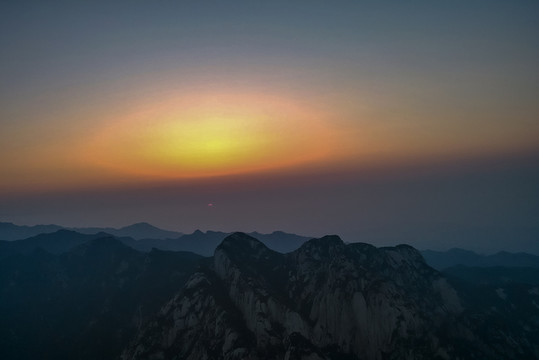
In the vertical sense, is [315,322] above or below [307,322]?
below

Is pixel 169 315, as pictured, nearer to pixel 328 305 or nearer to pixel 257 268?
pixel 257 268

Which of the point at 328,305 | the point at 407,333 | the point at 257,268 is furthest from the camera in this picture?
the point at 257,268

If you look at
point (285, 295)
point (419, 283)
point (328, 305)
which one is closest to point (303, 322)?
point (328, 305)

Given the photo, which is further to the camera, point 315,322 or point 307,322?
point 315,322

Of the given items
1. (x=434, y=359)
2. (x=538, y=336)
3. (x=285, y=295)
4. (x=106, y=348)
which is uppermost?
(x=285, y=295)

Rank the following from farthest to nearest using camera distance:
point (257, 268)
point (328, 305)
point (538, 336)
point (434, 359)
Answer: point (257, 268), point (538, 336), point (328, 305), point (434, 359)

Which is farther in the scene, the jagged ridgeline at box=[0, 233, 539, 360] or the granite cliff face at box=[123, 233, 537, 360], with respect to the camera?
the jagged ridgeline at box=[0, 233, 539, 360]

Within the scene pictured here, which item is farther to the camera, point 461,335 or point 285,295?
point 285,295

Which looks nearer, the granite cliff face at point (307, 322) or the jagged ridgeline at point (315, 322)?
the granite cliff face at point (307, 322)
